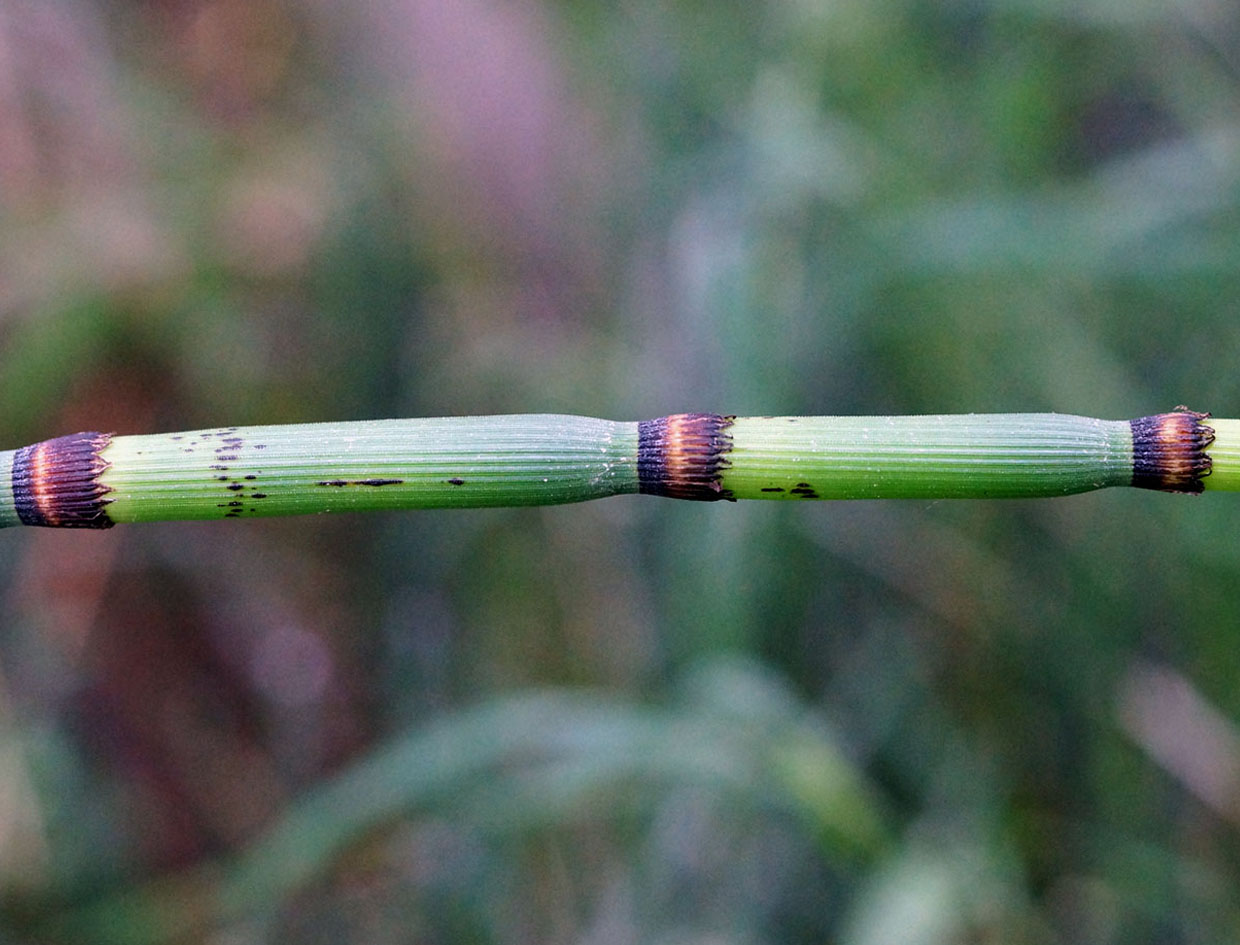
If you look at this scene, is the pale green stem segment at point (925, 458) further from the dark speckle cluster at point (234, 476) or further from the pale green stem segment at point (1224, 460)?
the dark speckle cluster at point (234, 476)

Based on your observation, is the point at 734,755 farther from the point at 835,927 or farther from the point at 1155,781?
the point at 1155,781

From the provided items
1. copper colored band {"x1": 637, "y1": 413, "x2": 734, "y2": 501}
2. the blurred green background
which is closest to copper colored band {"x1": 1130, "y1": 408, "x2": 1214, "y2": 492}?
copper colored band {"x1": 637, "y1": 413, "x2": 734, "y2": 501}

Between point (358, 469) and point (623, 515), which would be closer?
point (358, 469)

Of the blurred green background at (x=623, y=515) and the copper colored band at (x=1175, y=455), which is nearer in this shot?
the copper colored band at (x=1175, y=455)

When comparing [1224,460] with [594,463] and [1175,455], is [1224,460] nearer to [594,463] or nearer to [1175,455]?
[1175,455]

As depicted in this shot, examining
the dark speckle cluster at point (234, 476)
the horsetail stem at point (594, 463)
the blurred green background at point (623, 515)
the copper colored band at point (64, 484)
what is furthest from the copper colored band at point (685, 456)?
the blurred green background at point (623, 515)

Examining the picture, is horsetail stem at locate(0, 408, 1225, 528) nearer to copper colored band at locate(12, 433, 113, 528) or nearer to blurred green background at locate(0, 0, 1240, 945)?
copper colored band at locate(12, 433, 113, 528)

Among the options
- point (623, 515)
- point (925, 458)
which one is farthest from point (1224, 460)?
point (623, 515)
